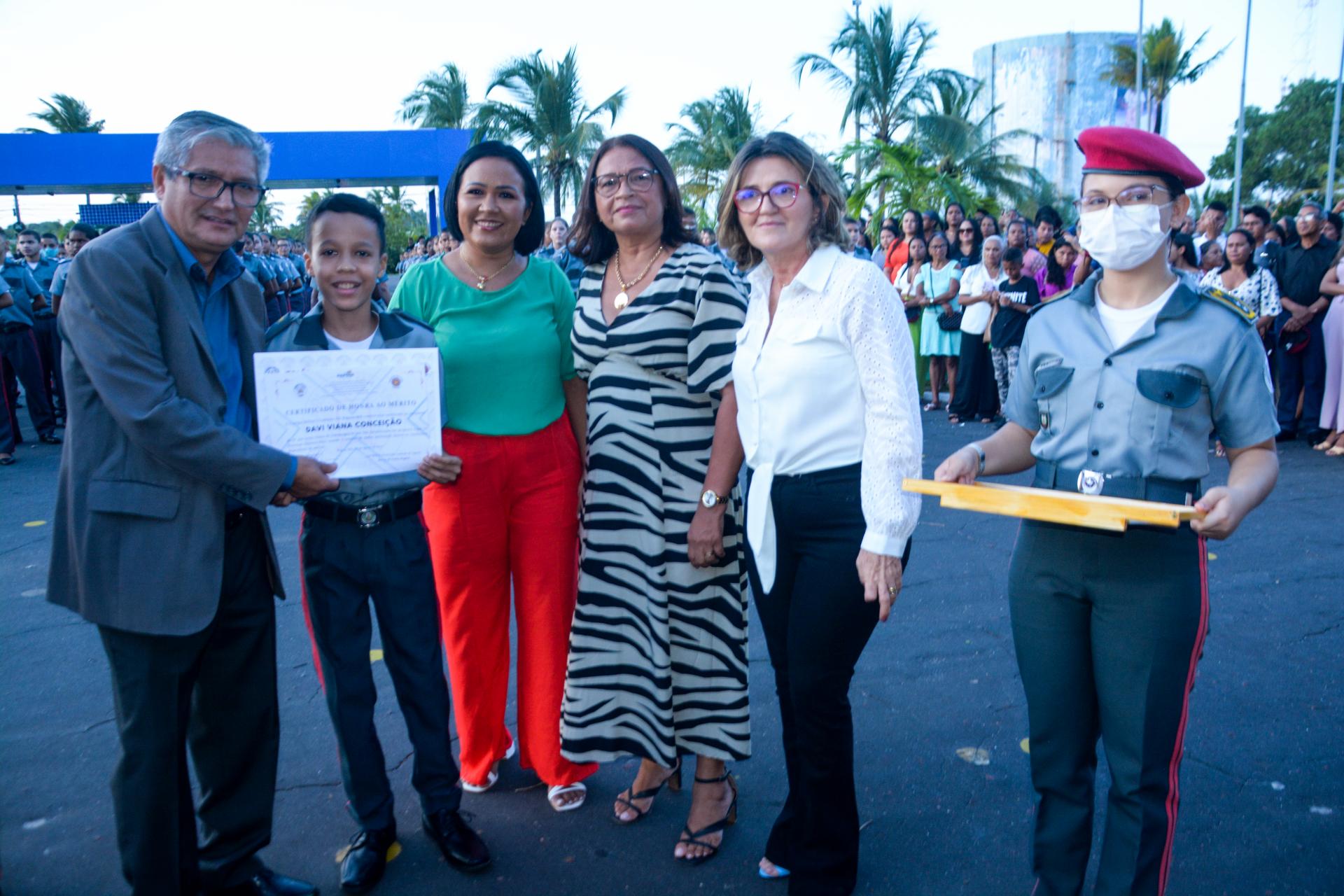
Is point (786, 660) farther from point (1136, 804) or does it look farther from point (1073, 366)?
point (1073, 366)

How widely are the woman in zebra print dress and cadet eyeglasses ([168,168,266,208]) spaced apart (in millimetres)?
1038

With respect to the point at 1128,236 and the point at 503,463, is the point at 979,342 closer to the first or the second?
the point at 503,463

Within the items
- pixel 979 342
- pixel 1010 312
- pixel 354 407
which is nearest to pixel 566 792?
pixel 354 407

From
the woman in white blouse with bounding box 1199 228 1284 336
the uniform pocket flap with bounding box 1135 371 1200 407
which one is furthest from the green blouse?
the woman in white blouse with bounding box 1199 228 1284 336

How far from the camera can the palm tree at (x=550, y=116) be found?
1324 inches

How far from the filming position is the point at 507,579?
131 inches

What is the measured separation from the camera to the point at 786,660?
2.74m

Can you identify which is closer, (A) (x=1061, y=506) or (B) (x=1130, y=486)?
(A) (x=1061, y=506)

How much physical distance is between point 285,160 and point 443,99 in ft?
52.3

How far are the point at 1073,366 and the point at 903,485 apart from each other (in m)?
0.51

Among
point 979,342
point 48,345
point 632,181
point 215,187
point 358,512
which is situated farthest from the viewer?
point 48,345

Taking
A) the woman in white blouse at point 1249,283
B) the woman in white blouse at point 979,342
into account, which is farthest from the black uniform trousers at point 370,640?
the woman in white blouse at point 979,342

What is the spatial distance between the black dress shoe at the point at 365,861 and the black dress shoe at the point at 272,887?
106 mm

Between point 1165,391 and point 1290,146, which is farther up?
point 1290,146
